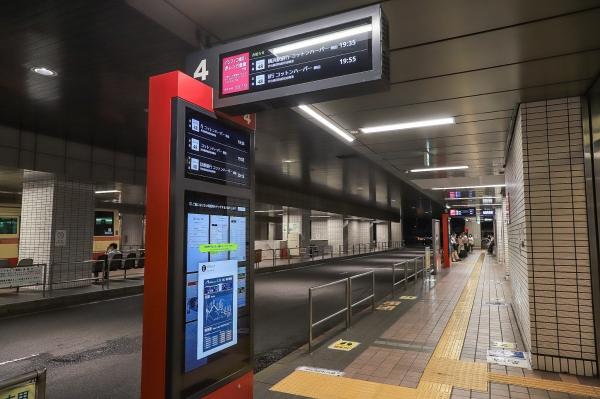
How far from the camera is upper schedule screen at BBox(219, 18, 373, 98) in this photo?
271 centimetres

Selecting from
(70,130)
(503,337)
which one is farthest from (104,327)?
(503,337)

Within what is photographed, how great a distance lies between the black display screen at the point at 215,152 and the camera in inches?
112

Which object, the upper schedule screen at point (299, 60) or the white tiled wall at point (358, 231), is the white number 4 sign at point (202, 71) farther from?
the white tiled wall at point (358, 231)

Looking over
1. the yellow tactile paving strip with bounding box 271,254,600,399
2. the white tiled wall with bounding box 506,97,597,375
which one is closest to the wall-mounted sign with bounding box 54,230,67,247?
the yellow tactile paving strip with bounding box 271,254,600,399

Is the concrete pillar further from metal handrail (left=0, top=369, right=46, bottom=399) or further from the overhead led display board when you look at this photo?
metal handrail (left=0, top=369, right=46, bottom=399)

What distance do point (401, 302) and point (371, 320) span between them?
237 cm

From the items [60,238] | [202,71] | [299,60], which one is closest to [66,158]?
[60,238]

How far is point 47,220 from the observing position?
38.9 feet

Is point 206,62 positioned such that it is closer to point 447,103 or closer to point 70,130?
point 447,103

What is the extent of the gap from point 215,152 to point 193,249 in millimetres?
761

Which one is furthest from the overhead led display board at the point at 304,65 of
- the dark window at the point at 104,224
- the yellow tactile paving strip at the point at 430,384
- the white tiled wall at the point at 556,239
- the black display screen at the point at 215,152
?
the dark window at the point at 104,224

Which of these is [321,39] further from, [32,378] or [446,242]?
[446,242]

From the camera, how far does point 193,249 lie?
9.38ft

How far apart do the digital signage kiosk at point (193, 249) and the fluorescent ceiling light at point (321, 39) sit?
24.9 inches
